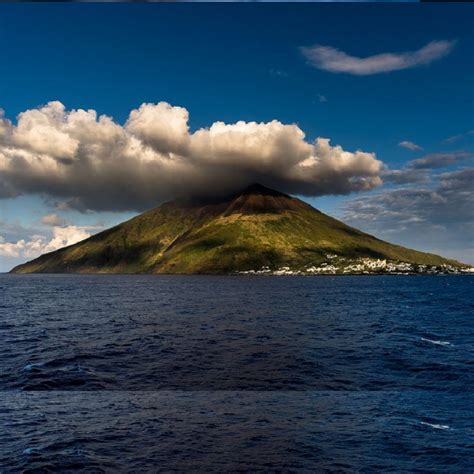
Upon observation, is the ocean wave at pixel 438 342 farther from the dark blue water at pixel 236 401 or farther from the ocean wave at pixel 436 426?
the ocean wave at pixel 436 426

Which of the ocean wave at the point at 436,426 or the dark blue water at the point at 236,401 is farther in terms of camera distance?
the ocean wave at the point at 436,426

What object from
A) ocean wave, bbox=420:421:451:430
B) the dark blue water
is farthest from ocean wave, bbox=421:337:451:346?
ocean wave, bbox=420:421:451:430

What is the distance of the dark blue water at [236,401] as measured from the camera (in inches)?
795

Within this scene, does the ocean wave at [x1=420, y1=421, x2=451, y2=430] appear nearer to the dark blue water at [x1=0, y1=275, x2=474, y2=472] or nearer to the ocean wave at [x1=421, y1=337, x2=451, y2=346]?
the dark blue water at [x1=0, y1=275, x2=474, y2=472]

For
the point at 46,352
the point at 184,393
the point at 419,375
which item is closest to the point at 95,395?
the point at 184,393

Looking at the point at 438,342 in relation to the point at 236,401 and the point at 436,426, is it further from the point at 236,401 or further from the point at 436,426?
the point at 236,401

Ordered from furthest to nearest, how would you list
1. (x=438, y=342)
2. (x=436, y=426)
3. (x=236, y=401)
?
(x=438, y=342)
(x=236, y=401)
(x=436, y=426)

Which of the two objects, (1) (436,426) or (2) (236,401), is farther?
(2) (236,401)

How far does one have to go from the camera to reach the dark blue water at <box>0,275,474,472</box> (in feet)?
66.3

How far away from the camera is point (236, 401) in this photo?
28.4 metres

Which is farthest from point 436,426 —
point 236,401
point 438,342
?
point 438,342

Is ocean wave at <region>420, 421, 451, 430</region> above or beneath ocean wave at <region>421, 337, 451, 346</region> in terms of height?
above

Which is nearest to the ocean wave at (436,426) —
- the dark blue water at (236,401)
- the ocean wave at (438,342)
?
the dark blue water at (236,401)

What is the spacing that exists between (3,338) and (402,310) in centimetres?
6958
